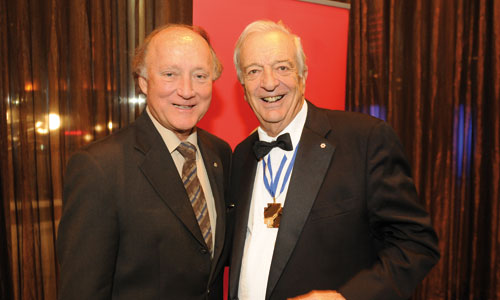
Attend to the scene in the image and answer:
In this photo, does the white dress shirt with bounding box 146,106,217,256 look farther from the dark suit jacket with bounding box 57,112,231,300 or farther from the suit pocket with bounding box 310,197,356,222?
the suit pocket with bounding box 310,197,356,222

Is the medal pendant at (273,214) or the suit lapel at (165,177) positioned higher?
the suit lapel at (165,177)

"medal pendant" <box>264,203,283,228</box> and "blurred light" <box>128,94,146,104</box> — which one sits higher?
"blurred light" <box>128,94,146,104</box>

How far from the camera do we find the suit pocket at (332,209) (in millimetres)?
1579

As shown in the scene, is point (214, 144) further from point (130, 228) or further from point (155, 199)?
point (130, 228)

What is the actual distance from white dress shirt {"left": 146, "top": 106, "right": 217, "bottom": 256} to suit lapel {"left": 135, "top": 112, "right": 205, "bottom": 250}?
7 centimetres

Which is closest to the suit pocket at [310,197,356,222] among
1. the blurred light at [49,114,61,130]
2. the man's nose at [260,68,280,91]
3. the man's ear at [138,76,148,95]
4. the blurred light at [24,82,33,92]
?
the man's nose at [260,68,280,91]

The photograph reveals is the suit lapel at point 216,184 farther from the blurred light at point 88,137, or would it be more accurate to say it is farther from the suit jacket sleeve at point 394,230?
the blurred light at point 88,137

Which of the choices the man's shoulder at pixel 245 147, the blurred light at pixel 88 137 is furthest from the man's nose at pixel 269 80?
the blurred light at pixel 88 137

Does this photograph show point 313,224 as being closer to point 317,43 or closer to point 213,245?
point 213,245

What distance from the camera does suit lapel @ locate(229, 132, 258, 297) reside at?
1754mm

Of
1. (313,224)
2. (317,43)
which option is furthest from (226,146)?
(317,43)

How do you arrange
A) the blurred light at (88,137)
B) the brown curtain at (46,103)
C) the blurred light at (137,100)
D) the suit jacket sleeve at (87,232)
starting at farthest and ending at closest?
the blurred light at (137,100) < the blurred light at (88,137) < the brown curtain at (46,103) < the suit jacket sleeve at (87,232)

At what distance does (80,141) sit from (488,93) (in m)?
3.57

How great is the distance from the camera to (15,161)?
2529 millimetres
